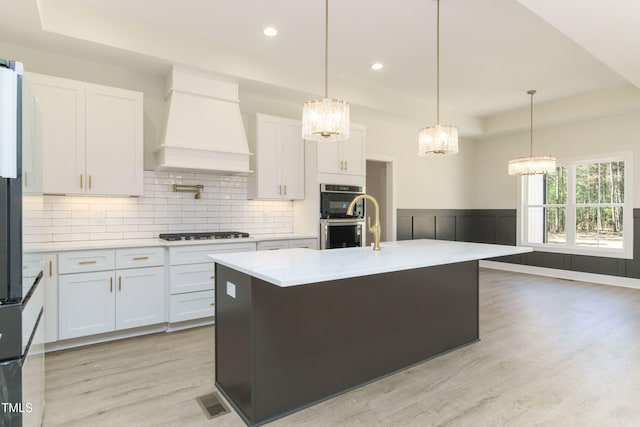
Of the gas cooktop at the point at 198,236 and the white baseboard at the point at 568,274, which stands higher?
the gas cooktop at the point at 198,236

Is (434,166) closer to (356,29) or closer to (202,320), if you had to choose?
(356,29)

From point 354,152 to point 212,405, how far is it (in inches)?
144

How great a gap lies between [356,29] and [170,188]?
2.65 meters

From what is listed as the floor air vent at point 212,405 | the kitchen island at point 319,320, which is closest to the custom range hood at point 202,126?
the kitchen island at point 319,320

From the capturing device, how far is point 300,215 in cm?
496

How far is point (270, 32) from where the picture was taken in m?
3.65

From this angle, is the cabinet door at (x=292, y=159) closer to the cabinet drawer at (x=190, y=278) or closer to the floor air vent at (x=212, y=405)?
the cabinet drawer at (x=190, y=278)

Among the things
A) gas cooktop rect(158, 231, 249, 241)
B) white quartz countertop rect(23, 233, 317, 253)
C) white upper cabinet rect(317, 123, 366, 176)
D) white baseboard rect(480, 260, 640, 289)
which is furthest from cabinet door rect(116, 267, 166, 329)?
white baseboard rect(480, 260, 640, 289)

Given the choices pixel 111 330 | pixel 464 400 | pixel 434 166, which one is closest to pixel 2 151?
pixel 111 330

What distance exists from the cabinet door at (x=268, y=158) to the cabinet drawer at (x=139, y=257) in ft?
4.55

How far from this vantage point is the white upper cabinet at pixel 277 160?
4468 millimetres

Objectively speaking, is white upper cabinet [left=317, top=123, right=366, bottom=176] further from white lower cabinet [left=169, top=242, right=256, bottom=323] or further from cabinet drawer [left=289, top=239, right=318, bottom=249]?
white lower cabinet [left=169, top=242, right=256, bottom=323]

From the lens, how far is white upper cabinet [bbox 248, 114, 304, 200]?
4.47 metres

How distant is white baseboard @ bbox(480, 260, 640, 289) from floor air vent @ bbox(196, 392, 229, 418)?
6.31 metres
